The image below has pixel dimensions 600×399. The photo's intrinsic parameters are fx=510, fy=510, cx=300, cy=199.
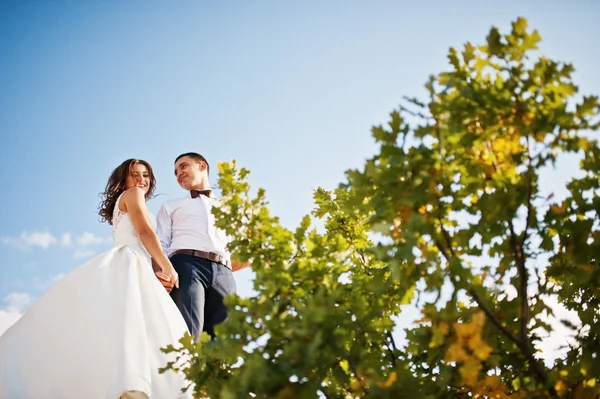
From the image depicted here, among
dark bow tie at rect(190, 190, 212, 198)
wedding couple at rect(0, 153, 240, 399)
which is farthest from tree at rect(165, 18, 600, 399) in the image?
dark bow tie at rect(190, 190, 212, 198)

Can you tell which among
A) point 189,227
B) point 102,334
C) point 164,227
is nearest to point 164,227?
point 164,227

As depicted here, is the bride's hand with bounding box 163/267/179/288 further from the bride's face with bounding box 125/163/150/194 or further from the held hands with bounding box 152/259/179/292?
the bride's face with bounding box 125/163/150/194

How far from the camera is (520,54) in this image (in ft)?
5.55

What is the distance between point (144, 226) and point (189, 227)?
0.38 metres

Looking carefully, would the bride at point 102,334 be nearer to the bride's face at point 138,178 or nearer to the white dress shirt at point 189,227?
the white dress shirt at point 189,227

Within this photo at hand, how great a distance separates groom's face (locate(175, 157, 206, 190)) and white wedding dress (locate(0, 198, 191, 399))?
980 millimetres

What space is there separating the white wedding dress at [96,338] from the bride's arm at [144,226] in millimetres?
112

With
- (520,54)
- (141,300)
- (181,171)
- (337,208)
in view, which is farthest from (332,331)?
(181,171)

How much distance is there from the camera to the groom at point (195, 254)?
365cm

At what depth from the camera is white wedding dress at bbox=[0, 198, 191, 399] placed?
2912mm

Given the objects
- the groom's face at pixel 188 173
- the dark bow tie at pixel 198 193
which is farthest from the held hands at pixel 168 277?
the groom's face at pixel 188 173

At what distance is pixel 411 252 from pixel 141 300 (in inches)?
92.0

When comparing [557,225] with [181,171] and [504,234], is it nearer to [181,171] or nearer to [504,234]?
[504,234]

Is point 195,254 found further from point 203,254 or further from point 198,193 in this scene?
point 198,193
